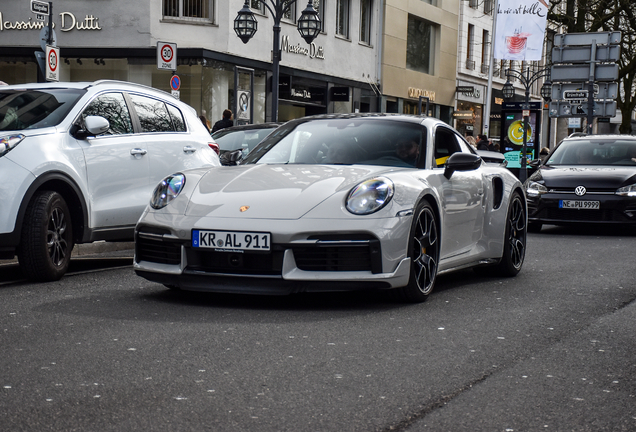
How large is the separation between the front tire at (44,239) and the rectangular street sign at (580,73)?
23.1 m

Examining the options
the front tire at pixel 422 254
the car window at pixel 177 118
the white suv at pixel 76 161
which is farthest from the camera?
the car window at pixel 177 118

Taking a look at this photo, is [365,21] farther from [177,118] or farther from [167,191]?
[167,191]

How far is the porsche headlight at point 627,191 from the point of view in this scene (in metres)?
13.6

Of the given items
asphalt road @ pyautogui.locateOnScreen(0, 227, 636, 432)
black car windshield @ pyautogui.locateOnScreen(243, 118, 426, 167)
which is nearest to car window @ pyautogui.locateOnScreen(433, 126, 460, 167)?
black car windshield @ pyautogui.locateOnScreen(243, 118, 426, 167)

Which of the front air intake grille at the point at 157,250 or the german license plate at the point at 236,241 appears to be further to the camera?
the front air intake grille at the point at 157,250

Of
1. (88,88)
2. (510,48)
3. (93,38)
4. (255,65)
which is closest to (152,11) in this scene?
(93,38)

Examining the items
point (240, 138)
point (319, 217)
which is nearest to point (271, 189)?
point (319, 217)

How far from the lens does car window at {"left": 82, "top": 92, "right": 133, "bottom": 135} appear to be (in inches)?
329

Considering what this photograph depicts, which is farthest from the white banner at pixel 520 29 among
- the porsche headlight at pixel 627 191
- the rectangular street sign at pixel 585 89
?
the porsche headlight at pixel 627 191

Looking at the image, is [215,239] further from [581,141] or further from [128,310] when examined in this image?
[581,141]

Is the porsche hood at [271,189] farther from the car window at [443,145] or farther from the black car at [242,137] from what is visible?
the black car at [242,137]

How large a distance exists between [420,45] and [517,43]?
9648 millimetres

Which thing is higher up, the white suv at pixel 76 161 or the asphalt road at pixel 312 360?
the white suv at pixel 76 161

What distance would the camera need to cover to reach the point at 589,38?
28.2m
